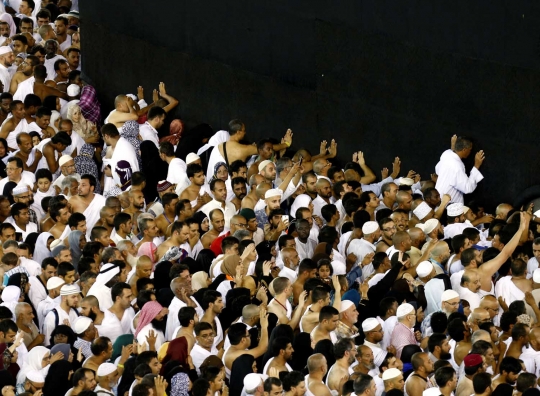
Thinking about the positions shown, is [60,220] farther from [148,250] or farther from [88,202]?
[148,250]

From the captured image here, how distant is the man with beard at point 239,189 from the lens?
1780cm

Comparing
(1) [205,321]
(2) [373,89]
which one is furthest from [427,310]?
(2) [373,89]

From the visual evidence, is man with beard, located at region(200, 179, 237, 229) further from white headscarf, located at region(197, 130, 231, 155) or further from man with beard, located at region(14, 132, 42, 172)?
man with beard, located at region(14, 132, 42, 172)

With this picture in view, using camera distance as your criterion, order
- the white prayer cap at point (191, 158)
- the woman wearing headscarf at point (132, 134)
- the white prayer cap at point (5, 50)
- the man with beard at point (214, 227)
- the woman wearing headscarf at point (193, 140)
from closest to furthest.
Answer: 1. the man with beard at point (214, 227)
2. the white prayer cap at point (191, 158)
3. the woman wearing headscarf at point (132, 134)
4. the woman wearing headscarf at point (193, 140)
5. the white prayer cap at point (5, 50)

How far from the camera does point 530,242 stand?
619 inches

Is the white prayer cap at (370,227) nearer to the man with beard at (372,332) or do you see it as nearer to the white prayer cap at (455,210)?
the white prayer cap at (455,210)

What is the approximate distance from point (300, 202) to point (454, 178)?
1.96 meters

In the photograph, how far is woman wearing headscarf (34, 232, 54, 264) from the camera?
17.0 m

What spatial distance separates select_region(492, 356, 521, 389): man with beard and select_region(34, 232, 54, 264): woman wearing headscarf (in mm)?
6209

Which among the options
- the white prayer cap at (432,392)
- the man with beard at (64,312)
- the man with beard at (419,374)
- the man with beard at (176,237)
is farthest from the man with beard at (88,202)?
the white prayer cap at (432,392)

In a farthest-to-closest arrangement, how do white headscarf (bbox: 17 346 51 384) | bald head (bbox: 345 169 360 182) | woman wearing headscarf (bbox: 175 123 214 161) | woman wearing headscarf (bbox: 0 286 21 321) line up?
woman wearing headscarf (bbox: 175 123 214 161)
bald head (bbox: 345 169 360 182)
woman wearing headscarf (bbox: 0 286 21 321)
white headscarf (bbox: 17 346 51 384)

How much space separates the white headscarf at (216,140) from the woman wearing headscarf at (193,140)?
12.4 inches

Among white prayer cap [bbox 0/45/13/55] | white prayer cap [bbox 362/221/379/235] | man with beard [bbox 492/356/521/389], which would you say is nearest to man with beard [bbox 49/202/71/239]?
white prayer cap [bbox 362/221/379/235]

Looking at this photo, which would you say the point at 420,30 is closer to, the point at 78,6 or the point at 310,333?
the point at 310,333
